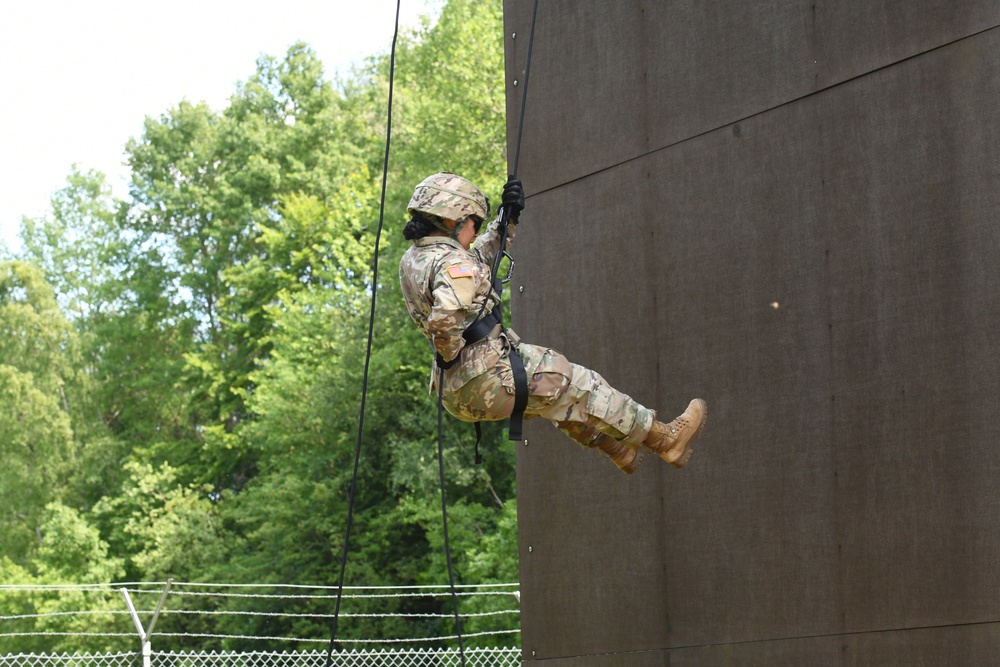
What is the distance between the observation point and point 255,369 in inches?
1042

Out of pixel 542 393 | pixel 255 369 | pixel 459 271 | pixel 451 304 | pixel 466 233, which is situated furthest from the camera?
pixel 255 369

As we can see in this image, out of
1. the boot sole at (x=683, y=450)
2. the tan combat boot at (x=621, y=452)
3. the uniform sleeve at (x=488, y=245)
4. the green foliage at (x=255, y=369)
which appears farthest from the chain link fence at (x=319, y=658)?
the uniform sleeve at (x=488, y=245)

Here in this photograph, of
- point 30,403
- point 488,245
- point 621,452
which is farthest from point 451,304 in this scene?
point 30,403

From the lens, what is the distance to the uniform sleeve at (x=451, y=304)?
4676 millimetres

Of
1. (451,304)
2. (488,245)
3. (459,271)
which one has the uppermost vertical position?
(488,245)

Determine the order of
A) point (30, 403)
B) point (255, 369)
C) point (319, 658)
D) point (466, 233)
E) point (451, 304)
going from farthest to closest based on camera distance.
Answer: point (30, 403) → point (255, 369) → point (319, 658) → point (466, 233) → point (451, 304)

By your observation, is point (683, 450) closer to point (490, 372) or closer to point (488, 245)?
point (490, 372)

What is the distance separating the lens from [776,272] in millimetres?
5098

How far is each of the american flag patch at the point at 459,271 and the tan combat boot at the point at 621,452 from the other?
94 cm

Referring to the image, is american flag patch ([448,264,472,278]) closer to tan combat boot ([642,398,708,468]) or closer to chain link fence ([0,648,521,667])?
tan combat boot ([642,398,708,468])

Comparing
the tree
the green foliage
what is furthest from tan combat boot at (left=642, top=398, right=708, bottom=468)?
the tree

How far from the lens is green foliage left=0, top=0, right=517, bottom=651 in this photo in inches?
791

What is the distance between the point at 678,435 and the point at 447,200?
1370 mm

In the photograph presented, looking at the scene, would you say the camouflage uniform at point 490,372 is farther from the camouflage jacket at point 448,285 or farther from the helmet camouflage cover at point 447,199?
the helmet camouflage cover at point 447,199
